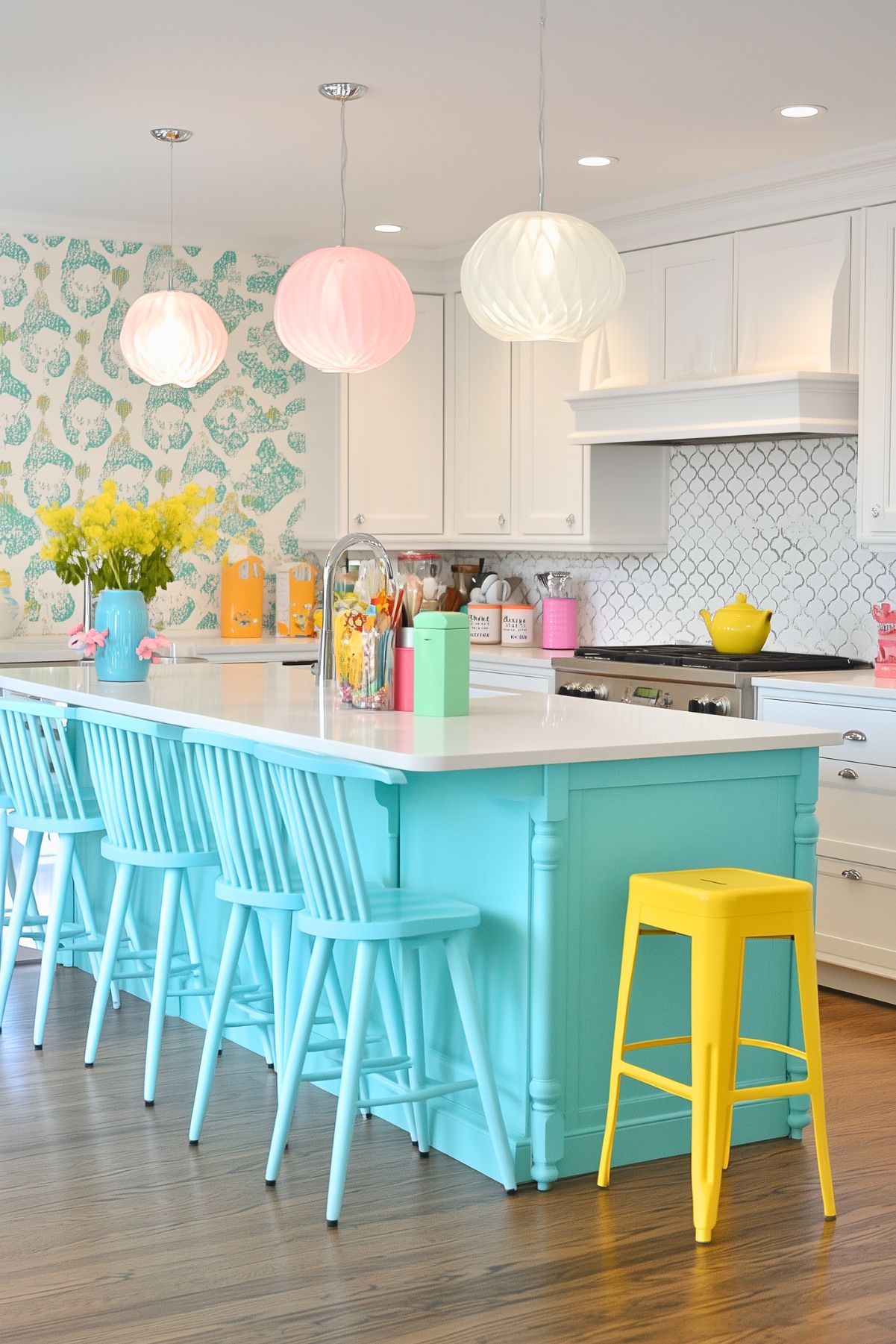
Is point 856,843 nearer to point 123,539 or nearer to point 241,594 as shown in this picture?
point 123,539

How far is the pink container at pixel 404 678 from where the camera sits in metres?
3.59

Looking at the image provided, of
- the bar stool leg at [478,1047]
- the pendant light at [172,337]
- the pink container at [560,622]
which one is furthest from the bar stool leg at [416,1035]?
the pink container at [560,622]

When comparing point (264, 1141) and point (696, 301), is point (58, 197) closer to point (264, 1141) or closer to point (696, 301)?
point (696, 301)

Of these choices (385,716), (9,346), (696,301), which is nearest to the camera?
(385,716)

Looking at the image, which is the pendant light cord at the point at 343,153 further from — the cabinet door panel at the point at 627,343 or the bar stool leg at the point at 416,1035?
the bar stool leg at the point at 416,1035

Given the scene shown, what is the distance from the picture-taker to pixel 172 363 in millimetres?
4609

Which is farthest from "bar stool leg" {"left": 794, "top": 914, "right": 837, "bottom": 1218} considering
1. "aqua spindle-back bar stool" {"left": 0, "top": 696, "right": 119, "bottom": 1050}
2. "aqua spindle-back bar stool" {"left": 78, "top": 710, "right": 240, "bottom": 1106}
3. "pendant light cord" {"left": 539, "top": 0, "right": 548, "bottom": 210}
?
"aqua spindle-back bar stool" {"left": 0, "top": 696, "right": 119, "bottom": 1050}

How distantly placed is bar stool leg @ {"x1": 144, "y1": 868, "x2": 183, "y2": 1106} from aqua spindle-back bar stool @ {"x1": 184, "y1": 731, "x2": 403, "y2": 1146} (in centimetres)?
15

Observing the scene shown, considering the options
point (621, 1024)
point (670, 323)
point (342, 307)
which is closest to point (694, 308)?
point (670, 323)

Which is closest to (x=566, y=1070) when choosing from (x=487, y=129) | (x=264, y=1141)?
(x=264, y=1141)

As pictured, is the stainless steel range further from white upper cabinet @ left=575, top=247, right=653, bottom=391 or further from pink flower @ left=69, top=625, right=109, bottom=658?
pink flower @ left=69, top=625, right=109, bottom=658

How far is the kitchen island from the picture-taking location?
2967 millimetres

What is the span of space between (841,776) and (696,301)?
1772 mm

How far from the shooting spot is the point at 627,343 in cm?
563
